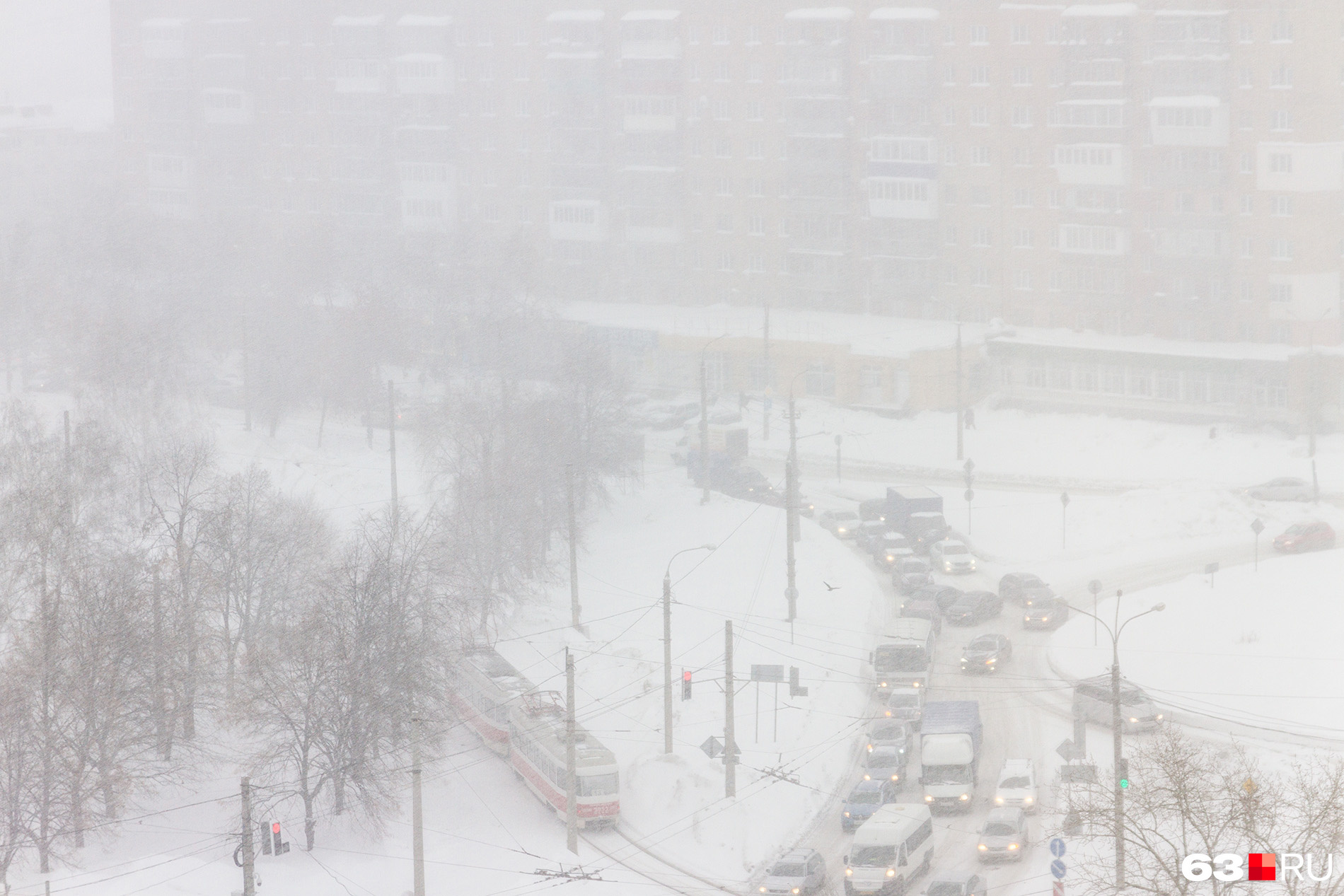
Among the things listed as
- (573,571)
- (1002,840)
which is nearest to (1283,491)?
(573,571)

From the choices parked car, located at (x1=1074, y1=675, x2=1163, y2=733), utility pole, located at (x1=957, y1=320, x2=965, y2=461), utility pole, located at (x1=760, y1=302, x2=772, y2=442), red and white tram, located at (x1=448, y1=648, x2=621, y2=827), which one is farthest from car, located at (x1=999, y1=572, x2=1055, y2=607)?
utility pole, located at (x1=760, y1=302, x2=772, y2=442)

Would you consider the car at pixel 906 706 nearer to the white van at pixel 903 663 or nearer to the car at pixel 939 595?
the white van at pixel 903 663

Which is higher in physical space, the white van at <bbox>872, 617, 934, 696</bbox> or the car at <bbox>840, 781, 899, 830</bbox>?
the white van at <bbox>872, 617, 934, 696</bbox>

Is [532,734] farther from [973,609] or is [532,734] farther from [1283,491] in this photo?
[1283,491]

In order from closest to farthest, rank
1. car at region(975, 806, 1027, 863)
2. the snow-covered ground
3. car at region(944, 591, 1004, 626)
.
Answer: car at region(975, 806, 1027, 863) < the snow-covered ground < car at region(944, 591, 1004, 626)

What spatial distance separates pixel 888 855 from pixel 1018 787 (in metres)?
5.06

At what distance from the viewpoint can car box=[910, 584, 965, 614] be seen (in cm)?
4725

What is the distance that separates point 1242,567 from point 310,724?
2904cm

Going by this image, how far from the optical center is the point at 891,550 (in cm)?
5197

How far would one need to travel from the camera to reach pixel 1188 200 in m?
72.2

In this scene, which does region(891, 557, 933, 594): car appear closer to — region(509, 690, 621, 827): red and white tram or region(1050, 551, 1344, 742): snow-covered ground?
region(1050, 551, 1344, 742): snow-covered ground

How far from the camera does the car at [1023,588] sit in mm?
47594

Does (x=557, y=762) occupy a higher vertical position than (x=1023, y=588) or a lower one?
lower

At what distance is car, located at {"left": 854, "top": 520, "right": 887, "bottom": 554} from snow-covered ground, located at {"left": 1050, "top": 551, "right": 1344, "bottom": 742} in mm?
7983
